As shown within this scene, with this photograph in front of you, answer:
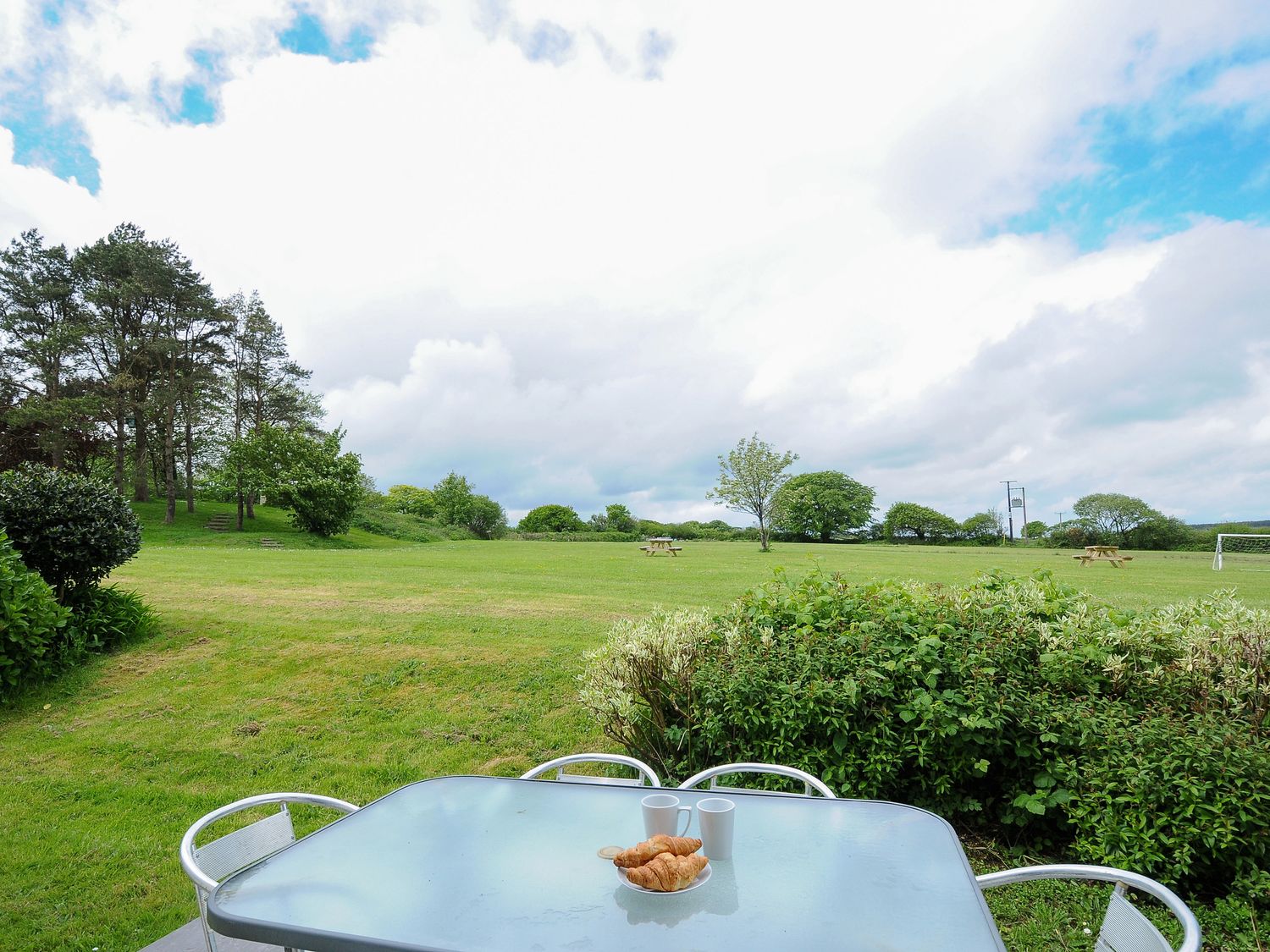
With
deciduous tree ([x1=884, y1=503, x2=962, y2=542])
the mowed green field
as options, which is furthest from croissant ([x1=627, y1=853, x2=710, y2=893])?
deciduous tree ([x1=884, y1=503, x2=962, y2=542])

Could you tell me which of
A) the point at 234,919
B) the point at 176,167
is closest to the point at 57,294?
the point at 176,167

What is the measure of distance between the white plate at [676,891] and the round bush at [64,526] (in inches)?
333

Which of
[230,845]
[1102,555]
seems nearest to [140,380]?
[230,845]

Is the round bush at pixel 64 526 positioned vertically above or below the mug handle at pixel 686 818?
above

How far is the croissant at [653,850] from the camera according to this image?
5.42 ft

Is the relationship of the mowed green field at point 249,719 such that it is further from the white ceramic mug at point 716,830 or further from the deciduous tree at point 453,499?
the deciduous tree at point 453,499

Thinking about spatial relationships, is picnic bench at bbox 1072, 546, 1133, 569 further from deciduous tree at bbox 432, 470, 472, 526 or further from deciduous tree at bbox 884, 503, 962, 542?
deciduous tree at bbox 432, 470, 472, 526

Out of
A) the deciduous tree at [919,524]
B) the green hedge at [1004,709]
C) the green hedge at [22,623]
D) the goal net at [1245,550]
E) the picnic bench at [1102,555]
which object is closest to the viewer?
the green hedge at [1004,709]

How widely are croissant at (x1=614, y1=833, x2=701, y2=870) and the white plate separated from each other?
30mm

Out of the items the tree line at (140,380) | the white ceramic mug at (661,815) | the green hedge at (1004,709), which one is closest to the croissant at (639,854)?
the white ceramic mug at (661,815)

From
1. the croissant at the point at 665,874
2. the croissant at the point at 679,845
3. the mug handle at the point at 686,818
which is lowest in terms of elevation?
the mug handle at the point at 686,818

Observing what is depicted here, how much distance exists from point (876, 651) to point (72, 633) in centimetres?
835

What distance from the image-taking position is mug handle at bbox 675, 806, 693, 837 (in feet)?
6.61

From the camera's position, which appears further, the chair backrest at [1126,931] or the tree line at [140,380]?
the tree line at [140,380]
